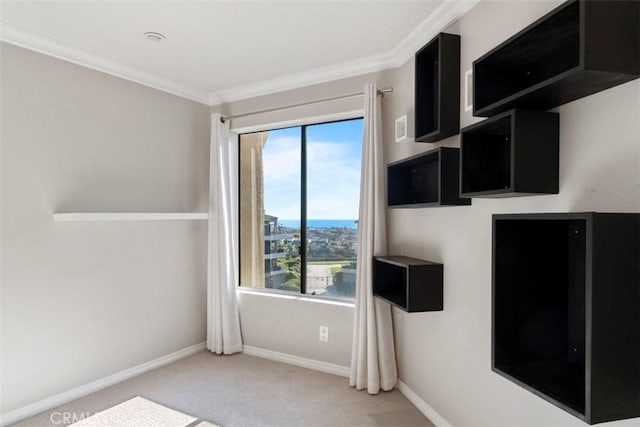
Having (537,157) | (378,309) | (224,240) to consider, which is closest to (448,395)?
(378,309)

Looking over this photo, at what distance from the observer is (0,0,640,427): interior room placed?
1.32m

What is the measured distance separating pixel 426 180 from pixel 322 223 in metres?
1.17

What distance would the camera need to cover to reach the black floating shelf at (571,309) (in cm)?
106

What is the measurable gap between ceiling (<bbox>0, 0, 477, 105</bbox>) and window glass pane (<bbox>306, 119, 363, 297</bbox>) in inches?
19.8

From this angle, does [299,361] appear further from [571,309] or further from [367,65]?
[367,65]

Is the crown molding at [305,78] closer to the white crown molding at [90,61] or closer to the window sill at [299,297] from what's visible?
the white crown molding at [90,61]

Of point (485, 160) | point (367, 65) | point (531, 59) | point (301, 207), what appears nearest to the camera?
point (531, 59)

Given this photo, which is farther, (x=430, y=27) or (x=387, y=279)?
(x=387, y=279)

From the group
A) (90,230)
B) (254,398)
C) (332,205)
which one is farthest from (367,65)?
(254,398)

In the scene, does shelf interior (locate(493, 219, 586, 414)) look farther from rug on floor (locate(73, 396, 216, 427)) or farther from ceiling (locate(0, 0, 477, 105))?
rug on floor (locate(73, 396, 216, 427))

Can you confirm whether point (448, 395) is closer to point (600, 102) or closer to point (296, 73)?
point (600, 102)

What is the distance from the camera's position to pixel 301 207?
346 cm

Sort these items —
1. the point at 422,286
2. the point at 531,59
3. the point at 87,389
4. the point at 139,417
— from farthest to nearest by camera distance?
the point at 87,389 → the point at 139,417 → the point at 422,286 → the point at 531,59

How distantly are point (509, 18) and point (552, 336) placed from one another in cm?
141
